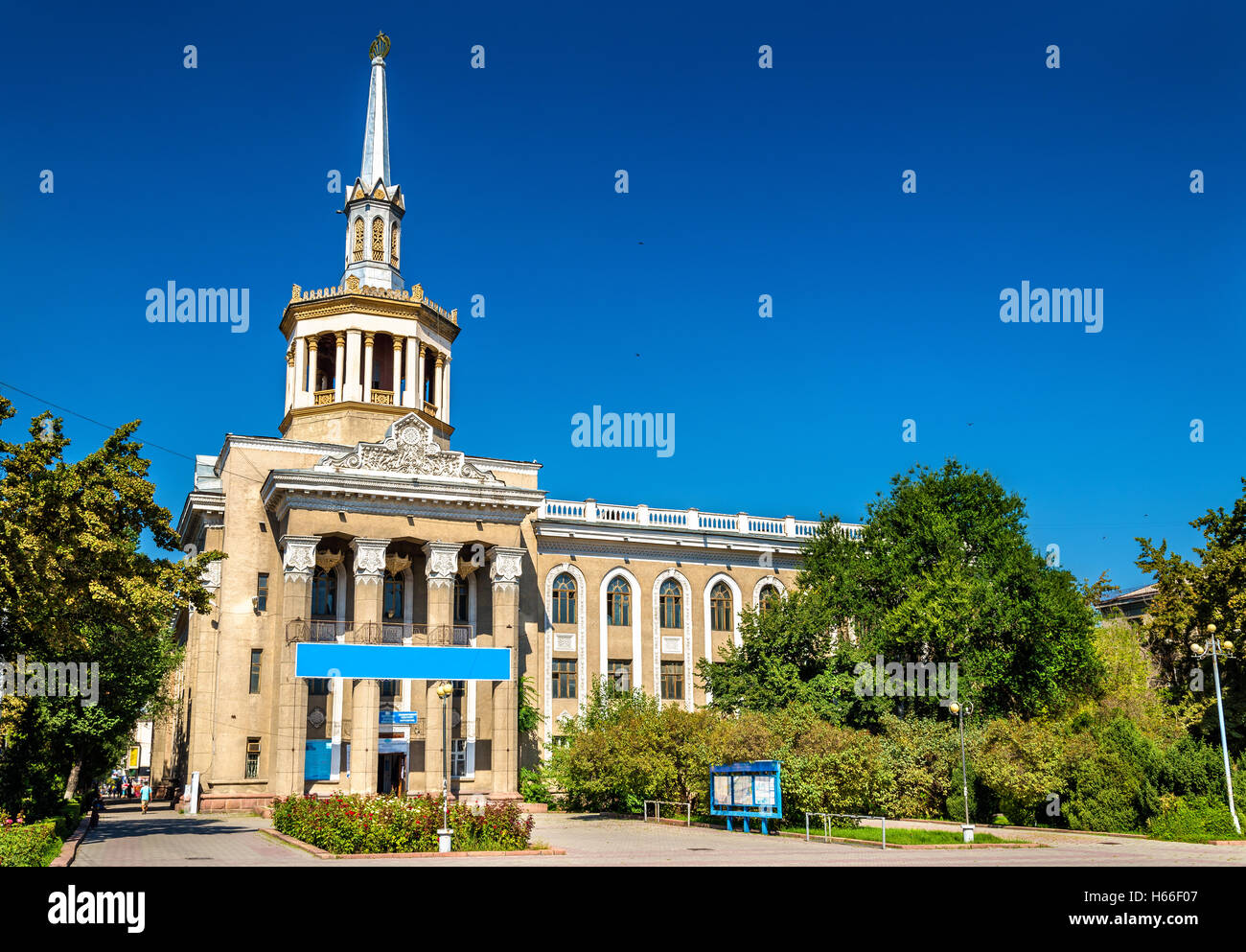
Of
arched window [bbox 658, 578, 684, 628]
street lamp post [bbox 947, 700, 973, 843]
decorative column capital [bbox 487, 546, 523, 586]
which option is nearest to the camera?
street lamp post [bbox 947, 700, 973, 843]

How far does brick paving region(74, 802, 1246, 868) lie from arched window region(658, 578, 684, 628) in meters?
19.2

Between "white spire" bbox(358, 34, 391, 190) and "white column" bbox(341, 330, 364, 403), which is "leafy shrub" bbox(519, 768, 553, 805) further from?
"white spire" bbox(358, 34, 391, 190)

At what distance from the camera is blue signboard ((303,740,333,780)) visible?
138 feet

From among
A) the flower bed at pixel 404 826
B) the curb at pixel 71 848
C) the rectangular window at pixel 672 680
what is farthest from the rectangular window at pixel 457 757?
the flower bed at pixel 404 826

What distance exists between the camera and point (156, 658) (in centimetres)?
4444

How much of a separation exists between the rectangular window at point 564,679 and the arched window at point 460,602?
5092 millimetres

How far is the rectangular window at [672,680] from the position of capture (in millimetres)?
→ 51938

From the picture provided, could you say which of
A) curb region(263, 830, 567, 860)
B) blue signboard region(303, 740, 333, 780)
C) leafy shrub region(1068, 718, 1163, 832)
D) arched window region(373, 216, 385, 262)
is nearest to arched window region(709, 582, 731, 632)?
blue signboard region(303, 740, 333, 780)

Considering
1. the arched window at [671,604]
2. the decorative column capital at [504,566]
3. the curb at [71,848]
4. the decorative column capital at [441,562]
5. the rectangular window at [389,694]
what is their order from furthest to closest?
the arched window at [671,604] < the decorative column capital at [504,566] < the rectangular window at [389,694] < the decorative column capital at [441,562] < the curb at [71,848]

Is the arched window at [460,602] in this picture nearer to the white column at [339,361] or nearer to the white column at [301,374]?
the white column at [339,361]

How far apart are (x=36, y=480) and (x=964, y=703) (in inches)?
1203

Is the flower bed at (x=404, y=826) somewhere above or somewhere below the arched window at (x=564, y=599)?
below

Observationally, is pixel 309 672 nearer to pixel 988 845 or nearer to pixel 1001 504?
pixel 988 845

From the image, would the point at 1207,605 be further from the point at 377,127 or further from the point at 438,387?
the point at 377,127
